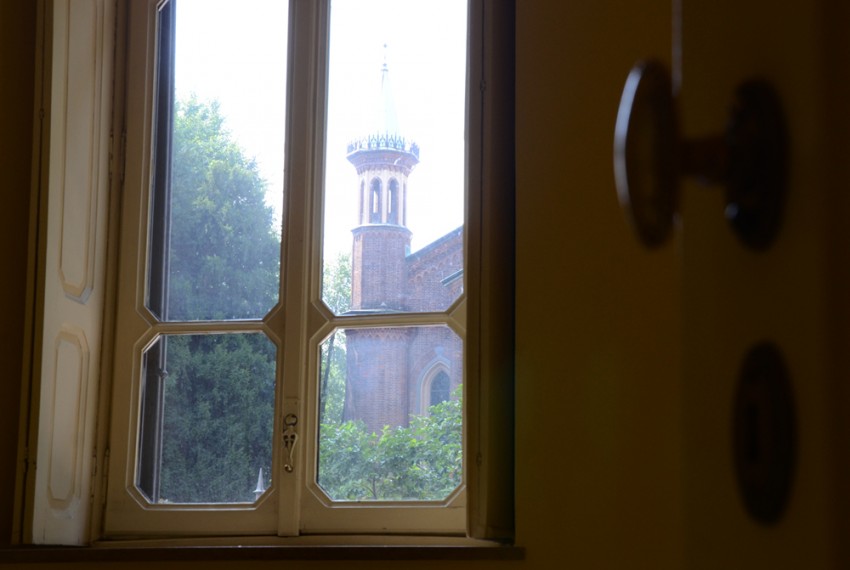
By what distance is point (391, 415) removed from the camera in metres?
2.72

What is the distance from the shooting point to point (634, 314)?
5.48ft

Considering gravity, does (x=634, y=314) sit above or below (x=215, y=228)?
below

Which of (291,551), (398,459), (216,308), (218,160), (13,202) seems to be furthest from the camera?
(218,160)

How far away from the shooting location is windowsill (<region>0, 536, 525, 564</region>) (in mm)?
2305

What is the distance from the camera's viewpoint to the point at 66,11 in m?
2.83

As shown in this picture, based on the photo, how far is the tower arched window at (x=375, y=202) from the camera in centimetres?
280

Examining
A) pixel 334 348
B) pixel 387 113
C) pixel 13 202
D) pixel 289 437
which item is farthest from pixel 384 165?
pixel 13 202

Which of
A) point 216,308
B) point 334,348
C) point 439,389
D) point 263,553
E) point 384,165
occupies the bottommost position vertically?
point 263,553

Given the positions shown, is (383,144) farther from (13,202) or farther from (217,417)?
(13,202)

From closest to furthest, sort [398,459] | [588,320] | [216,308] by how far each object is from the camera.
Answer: [588,320] → [398,459] → [216,308]

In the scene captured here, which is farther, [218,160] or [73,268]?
[218,160]

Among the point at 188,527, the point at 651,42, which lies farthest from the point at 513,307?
the point at 188,527

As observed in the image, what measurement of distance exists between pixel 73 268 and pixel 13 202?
0.24 m

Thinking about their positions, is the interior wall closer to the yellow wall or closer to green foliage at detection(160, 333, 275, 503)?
the yellow wall
